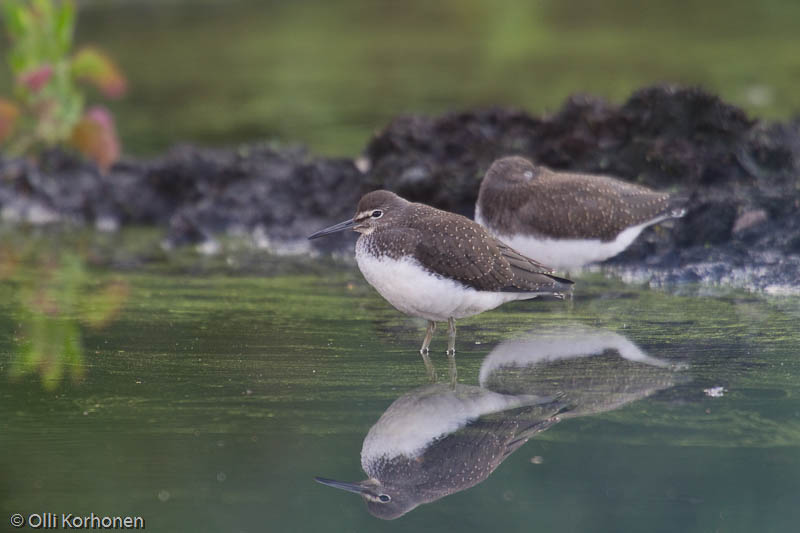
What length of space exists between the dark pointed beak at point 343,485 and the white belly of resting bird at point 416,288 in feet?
5.57

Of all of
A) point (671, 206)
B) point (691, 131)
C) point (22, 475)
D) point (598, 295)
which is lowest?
point (22, 475)

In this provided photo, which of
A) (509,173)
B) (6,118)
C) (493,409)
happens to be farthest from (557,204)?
(6,118)

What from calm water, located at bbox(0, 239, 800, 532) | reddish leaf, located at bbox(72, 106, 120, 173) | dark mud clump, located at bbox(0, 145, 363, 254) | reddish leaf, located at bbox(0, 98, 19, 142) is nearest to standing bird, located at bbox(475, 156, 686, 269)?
calm water, located at bbox(0, 239, 800, 532)

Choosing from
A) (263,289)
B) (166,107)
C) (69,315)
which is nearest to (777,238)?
(263,289)

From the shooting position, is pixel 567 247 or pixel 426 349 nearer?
pixel 426 349

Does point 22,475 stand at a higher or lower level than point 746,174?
lower

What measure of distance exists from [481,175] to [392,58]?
1224 cm

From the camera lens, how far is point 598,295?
26.2 feet

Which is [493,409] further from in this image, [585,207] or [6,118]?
[6,118]

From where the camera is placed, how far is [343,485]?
4691mm

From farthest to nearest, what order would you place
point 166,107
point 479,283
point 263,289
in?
point 166,107 < point 263,289 < point 479,283

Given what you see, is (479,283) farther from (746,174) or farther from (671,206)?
(746,174)

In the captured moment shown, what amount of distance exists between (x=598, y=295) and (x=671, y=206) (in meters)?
0.98

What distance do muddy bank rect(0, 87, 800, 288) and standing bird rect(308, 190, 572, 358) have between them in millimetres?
2039
